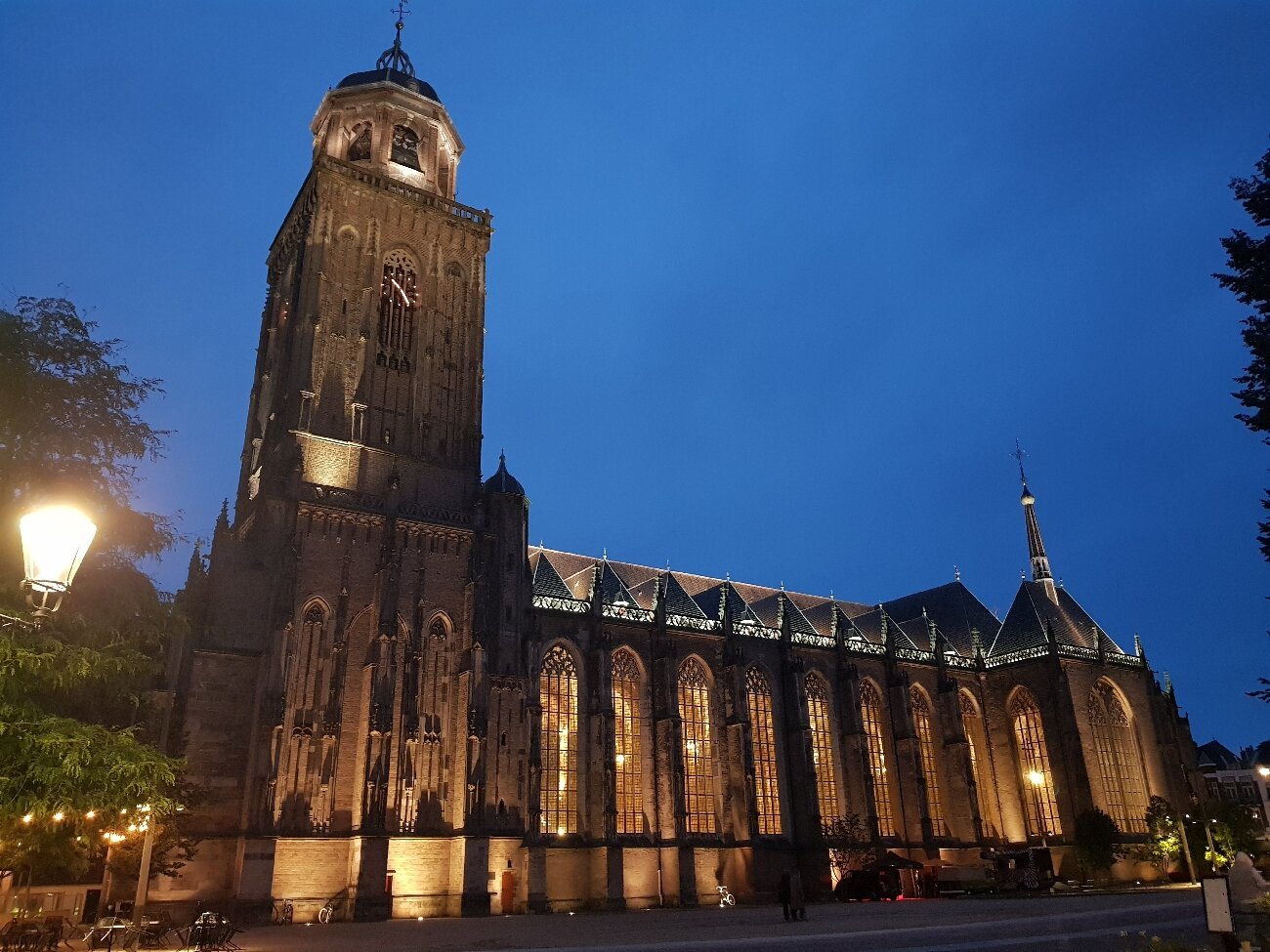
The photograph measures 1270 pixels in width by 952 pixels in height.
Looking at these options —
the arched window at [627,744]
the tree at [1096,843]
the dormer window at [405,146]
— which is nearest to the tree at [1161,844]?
the tree at [1096,843]

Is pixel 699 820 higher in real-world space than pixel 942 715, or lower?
lower

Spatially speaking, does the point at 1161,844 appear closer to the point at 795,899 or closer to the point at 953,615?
the point at 953,615

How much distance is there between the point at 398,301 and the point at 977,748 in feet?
157

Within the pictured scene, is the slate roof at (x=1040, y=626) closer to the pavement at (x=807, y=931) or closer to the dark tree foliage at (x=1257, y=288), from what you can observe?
the pavement at (x=807, y=931)

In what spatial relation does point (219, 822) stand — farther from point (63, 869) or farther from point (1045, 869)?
point (1045, 869)

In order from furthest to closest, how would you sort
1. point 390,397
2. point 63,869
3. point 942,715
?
point 942,715, point 390,397, point 63,869

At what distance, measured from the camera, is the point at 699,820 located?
165ft

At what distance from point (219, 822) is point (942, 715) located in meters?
44.8

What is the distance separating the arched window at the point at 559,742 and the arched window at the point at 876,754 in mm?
19590

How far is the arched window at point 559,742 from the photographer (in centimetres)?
4641

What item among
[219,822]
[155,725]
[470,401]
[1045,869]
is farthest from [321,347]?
[1045,869]

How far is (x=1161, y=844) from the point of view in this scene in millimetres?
57188

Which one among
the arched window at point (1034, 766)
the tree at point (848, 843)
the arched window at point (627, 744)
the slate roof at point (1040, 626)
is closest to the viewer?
the arched window at point (627, 744)

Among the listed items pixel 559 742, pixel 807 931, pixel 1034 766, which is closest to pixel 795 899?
pixel 807 931
